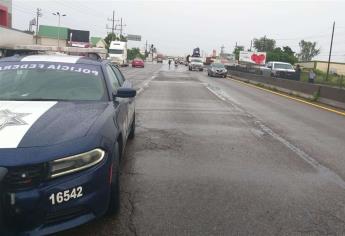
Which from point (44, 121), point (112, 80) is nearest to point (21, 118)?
point (44, 121)

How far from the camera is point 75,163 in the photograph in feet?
12.5

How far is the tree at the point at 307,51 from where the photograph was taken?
572 ft

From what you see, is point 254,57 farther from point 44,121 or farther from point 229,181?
point 44,121

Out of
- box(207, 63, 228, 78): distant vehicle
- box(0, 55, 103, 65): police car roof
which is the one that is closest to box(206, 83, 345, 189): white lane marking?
box(0, 55, 103, 65): police car roof

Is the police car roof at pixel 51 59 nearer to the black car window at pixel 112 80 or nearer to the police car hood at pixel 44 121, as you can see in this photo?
the black car window at pixel 112 80

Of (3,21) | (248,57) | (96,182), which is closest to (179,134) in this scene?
(96,182)

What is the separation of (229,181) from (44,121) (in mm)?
2785

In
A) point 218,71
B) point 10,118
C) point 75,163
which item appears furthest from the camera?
point 218,71

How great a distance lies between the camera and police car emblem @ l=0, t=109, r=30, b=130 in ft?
13.5

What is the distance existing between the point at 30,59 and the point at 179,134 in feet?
14.1

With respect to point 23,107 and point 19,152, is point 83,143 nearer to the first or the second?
point 19,152

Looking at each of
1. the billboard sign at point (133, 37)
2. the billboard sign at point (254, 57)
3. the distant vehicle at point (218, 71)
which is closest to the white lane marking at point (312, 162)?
the distant vehicle at point (218, 71)

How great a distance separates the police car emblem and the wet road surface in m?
1.06

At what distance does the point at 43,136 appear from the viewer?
393 centimetres
